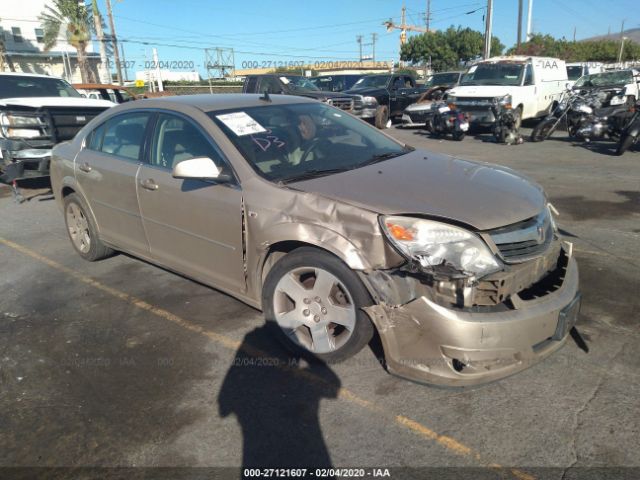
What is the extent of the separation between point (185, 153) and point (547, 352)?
2812 millimetres

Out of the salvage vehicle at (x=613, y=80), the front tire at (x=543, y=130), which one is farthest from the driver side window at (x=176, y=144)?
the salvage vehicle at (x=613, y=80)

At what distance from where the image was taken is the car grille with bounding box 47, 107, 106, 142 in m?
8.08

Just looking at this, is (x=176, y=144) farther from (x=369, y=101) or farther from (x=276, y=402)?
(x=369, y=101)

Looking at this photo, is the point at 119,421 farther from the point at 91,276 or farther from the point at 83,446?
the point at 91,276

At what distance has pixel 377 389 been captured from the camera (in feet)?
9.41

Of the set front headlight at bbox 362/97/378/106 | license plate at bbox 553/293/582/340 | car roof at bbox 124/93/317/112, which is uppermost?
car roof at bbox 124/93/317/112

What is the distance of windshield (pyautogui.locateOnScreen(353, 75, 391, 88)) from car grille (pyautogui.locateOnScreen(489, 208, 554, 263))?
54.5 feet

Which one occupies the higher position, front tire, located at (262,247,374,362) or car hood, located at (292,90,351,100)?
car hood, located at (292,90,351,100)

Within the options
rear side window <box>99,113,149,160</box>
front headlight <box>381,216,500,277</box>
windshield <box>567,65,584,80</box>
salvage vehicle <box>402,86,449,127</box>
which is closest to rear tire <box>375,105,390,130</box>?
salvage vehicle <box>402,86,449,127</box>

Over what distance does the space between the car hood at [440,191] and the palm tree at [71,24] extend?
39.4m

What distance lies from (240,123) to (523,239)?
2112 millimetres

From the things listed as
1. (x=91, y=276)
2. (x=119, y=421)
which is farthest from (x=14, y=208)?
(x=119, y=421)

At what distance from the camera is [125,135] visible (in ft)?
14.1

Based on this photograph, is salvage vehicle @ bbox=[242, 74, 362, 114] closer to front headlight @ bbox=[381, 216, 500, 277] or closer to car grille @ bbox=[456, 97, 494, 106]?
car grille @ bbox=[456, 97, 494, 106]
